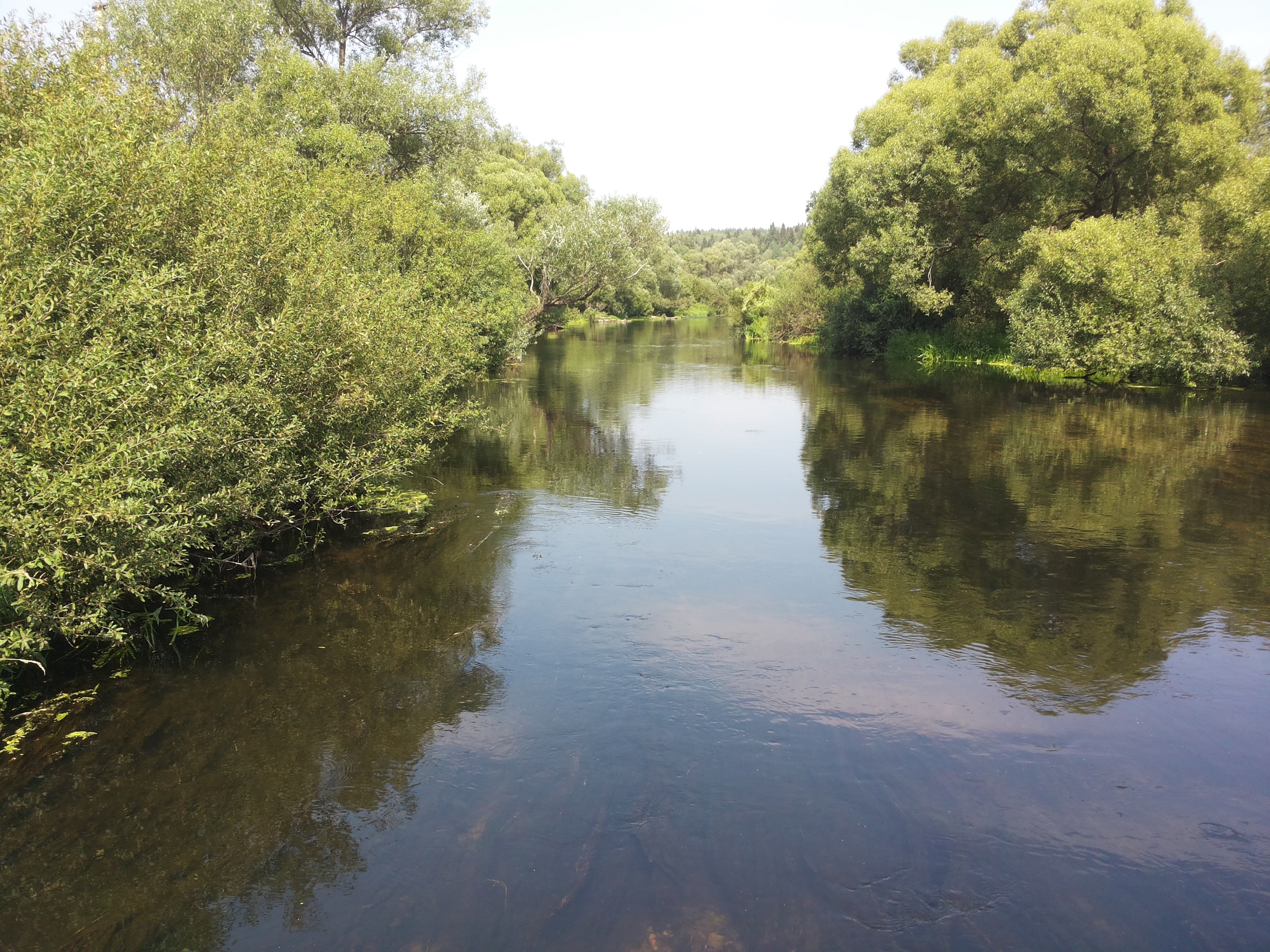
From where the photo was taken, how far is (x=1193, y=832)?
6.45 metres

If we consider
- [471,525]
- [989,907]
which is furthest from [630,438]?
[989,907]

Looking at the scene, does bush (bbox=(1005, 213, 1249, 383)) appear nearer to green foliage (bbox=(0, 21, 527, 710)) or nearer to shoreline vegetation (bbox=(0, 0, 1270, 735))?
shoreline vegetation (bbox=(0, 0, 1270, 735))

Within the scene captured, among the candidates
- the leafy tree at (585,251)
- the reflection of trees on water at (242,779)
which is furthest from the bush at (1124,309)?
the reflection of trees on water at (242,779)

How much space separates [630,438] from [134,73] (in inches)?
560

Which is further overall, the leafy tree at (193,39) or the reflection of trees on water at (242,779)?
the leafy tree at (193,39)

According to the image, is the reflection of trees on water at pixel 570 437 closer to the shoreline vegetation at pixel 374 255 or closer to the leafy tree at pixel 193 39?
the shoreline vegetation at pixel 374 255

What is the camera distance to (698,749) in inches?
299

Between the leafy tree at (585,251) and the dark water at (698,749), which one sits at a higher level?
the leafy tree at (585,251)

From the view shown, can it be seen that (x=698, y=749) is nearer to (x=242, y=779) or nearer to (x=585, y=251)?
(x=242, y=779)

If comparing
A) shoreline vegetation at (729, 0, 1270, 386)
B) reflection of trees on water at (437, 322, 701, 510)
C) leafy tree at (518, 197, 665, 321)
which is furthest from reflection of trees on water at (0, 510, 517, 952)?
leafy tree at (518, 197, 665, 321)

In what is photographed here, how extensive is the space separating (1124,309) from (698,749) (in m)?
31.0

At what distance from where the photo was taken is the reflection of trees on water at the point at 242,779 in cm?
573

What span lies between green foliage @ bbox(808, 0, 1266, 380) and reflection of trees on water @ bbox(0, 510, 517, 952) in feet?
102

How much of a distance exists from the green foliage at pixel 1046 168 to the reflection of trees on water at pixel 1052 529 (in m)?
7.78
